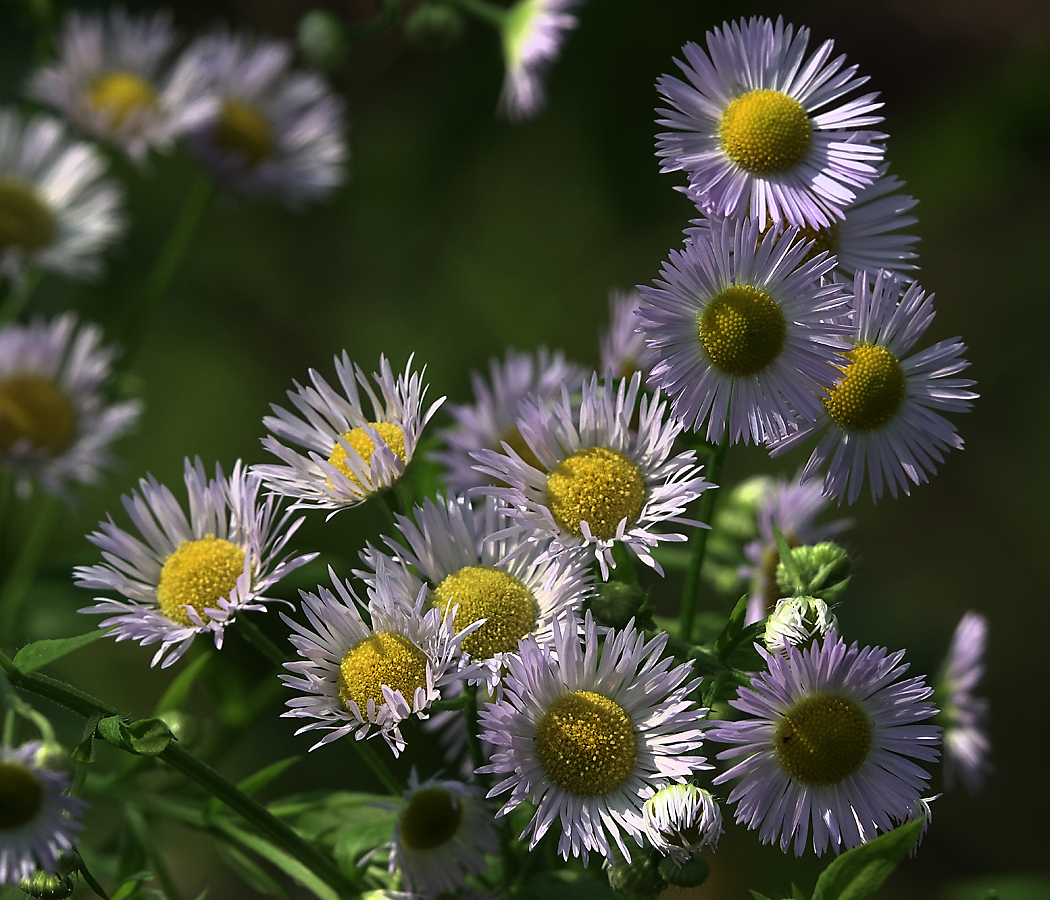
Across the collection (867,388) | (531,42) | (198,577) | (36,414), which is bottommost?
(36,414)

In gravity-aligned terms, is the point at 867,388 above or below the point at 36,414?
above

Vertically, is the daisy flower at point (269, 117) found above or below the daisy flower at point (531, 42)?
below

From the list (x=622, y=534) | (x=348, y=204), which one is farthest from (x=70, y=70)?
(x=622, y=534)

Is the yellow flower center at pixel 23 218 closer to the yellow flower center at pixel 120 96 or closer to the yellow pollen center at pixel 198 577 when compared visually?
the yellow flower center at pixel 120 96

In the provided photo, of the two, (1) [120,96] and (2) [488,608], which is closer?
(2) [488,608]

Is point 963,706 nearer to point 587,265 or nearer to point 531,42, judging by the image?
point 531,42

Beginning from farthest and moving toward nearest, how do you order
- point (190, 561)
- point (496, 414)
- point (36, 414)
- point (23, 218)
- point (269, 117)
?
point (269, 117)
point (23, 218)
point (36, 414)
point (496, 414)
point (190, 561)

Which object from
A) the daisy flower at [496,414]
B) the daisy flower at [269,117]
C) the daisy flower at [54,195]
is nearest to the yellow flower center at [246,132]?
the daisy flower at [269,117]

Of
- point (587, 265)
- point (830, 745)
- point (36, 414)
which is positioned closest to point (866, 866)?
point (830, 745)
